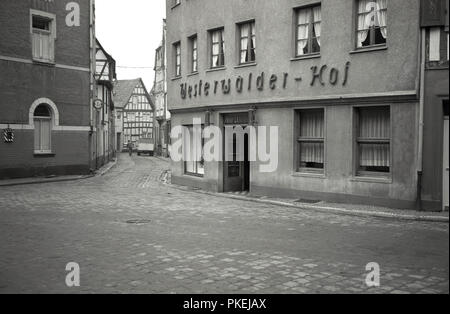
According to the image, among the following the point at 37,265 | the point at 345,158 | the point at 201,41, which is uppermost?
the point at 201,41

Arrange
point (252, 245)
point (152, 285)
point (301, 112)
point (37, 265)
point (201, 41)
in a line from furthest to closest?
point (201, 41)
point (301, 112)
point (252, 245)
point (37, 265)
point (152, 285)

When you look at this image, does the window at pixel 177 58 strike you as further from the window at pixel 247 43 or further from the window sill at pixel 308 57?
the window sill at pixel 308 57

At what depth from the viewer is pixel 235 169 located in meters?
19.4

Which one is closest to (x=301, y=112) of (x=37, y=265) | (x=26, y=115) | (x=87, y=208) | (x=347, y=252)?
(x=87, y=208)

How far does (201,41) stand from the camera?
19812 millimetres

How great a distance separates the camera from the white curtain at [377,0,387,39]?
13.9m

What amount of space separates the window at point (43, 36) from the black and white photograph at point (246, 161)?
0.11m

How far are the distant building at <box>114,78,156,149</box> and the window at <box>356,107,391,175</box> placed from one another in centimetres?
6950

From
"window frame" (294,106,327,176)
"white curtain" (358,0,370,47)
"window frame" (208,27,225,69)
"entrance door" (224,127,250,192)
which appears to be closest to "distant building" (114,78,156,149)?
"window frame" (208,27,225,69)

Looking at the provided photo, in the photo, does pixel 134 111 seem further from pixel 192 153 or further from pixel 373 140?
pixel 373 140

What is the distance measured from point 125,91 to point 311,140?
234ft

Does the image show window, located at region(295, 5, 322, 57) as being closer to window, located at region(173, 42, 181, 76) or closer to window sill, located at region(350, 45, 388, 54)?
window sill, located at region(350, 45, 388, 54)
